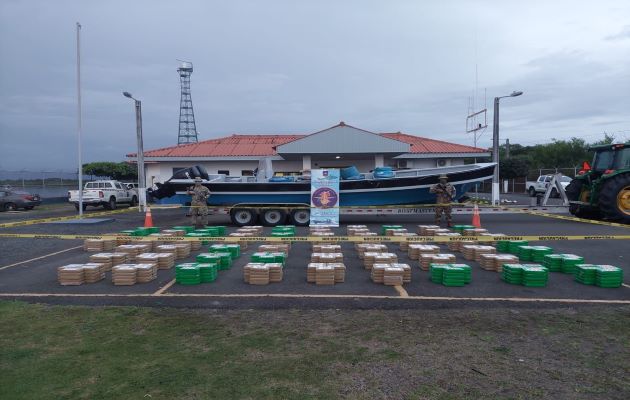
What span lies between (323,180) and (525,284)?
27.7 ft

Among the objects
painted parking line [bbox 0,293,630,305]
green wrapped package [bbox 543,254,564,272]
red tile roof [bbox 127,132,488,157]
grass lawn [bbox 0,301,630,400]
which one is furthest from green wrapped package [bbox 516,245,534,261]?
red tile roof [bbox 127,132,488,157]

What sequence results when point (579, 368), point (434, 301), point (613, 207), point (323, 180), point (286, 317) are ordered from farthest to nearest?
1. point (323, 180)
2. point (613, 207)
3. point (434, 301)
4. point (286, 317)
5. point (579, 368)

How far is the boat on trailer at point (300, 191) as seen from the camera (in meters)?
14.6

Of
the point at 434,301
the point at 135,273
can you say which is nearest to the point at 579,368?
the point at 434,301

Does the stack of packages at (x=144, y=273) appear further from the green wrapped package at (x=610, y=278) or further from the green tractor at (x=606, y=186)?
the green tractor at (x=606, y=186)

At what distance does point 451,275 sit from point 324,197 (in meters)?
7.99

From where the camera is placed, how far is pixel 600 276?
263 inches

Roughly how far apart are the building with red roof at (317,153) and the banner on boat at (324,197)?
320 inches

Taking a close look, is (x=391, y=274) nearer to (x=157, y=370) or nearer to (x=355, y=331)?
(x=355, y=331)

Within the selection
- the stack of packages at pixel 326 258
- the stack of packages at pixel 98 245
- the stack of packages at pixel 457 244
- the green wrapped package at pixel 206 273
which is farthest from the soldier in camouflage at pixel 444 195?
the stack of packages at pixel 98 245

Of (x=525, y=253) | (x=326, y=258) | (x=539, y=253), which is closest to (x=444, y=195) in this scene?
(x=525, y=253)

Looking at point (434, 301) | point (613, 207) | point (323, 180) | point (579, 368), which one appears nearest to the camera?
point (579, 368)

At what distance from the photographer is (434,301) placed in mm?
6012

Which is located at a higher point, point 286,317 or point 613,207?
point 613,207
